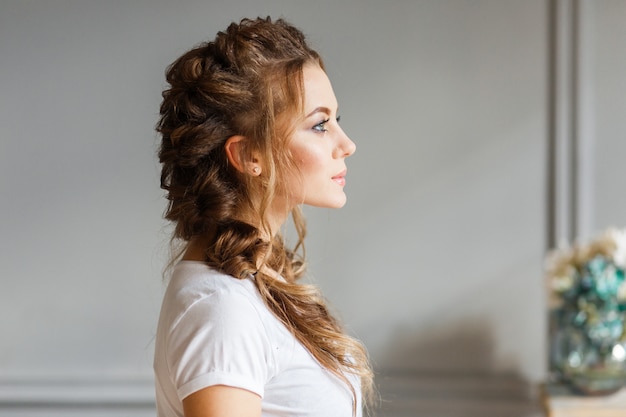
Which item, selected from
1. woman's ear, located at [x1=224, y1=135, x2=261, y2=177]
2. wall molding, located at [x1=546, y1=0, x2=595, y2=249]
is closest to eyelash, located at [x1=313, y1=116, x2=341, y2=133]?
woman's ear, located at [x1=224, y1=135, x2=261, y2=177]

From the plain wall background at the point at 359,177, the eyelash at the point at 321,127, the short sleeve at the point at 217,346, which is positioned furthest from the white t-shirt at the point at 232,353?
the plain wall background at the point at 359,177

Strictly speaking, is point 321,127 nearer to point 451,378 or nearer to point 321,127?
point 321,127

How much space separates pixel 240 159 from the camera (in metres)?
1.31

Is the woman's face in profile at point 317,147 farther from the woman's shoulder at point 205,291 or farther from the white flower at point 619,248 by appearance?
the white flower at point 619,248

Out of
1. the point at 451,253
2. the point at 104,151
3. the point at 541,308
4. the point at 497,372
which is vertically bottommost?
the point at 497,372

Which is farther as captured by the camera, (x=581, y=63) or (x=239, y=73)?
(x=581, y=63)

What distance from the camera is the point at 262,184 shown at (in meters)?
1.34

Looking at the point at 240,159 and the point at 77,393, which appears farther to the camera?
the point at 77,393

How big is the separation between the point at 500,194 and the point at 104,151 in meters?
1.42

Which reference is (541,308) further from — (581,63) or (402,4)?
(402,4)

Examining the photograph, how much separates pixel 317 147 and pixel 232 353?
41cm

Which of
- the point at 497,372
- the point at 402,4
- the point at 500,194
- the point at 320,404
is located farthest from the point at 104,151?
the point at 320,404

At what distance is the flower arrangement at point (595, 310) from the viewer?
93.4 inches

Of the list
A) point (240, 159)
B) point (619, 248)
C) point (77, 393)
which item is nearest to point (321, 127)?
point (240, 159)
